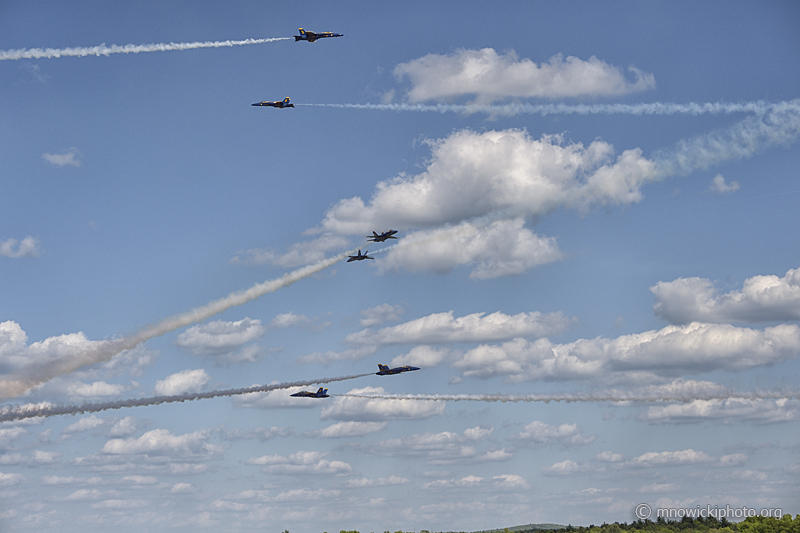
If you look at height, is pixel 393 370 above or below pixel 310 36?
below

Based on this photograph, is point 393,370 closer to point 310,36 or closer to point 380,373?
point 380,373

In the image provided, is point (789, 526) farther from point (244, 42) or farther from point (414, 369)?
point (244, 42)

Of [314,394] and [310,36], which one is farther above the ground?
[310,36]

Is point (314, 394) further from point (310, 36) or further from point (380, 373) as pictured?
point (310, 36)

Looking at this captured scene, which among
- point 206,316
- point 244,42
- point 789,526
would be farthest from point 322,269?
point 789,526

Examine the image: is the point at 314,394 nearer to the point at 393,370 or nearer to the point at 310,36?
the point at 393,370

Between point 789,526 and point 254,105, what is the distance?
170 meters

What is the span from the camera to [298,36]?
14925 centimetres

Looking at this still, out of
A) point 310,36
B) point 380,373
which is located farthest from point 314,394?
point 310,36

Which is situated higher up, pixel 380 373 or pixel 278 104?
pixel 278 104

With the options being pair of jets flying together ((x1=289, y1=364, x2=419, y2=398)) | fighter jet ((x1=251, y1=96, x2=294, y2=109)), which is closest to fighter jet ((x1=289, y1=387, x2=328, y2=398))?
pair of jets flying together ((x1=289, y1=364, x2=419, y2=398))

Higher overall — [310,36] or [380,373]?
[310,36]

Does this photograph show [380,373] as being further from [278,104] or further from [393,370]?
[278,104]

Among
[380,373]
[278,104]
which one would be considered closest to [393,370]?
[380,373]
